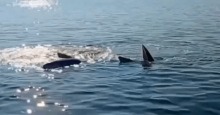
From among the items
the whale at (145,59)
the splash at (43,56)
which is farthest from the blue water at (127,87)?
the splash at (43,56)

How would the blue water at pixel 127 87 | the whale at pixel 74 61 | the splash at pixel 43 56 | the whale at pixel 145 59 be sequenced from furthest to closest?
1. the splash at pixel 43 56
2. the whale at pixel 145 59
3. the whale at pixel 74 61
4. the blue water at pixel 127 87

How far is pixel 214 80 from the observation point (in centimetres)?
1703

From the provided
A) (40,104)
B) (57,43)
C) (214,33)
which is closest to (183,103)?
(40,104)

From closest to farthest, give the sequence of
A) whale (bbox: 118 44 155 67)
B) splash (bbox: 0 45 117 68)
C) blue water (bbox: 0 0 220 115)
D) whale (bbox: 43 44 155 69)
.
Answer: blue water (bbox: 0 0 220 115), whale (bbox: 43 44 155 69), whale (bbox: 118 44 155 67), splash (bbox: 0 45 117 68)

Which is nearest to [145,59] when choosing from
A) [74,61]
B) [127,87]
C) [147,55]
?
[147,55]

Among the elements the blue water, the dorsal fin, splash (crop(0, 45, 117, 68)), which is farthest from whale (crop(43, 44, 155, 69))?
splash (crop(0, 45, 117, 68))

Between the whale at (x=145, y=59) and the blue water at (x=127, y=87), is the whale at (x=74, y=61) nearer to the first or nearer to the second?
the whale at (x=145, y=59)

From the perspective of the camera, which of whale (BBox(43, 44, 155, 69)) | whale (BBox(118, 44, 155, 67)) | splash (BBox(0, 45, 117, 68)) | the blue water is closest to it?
the blue water

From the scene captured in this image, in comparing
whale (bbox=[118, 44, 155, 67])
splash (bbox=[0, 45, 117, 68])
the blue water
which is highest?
splash (bbox=[0, 45, 117, 68])

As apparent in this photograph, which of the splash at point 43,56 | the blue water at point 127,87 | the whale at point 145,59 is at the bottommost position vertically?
the blue water at point 127,87

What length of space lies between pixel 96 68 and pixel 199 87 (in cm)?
634

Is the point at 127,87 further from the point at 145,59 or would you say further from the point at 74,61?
the point at 74,61

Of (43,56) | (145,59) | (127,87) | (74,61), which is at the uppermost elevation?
(43,56)

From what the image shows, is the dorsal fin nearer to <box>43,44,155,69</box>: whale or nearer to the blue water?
<box>43,44,155,69</box>: whale
